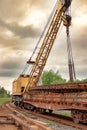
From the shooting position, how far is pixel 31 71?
38.5 metres

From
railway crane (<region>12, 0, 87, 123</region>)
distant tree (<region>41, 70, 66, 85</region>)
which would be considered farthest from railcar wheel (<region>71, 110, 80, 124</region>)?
distant tree (<region>41, 70, 66, 85</region>)

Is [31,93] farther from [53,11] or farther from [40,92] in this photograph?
[53,11]

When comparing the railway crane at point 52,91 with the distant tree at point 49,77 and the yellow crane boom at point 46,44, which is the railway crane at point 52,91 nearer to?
the yellow crane boom at point 46,44

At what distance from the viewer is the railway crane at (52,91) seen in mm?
17719

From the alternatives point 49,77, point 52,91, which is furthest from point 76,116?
point 49,77

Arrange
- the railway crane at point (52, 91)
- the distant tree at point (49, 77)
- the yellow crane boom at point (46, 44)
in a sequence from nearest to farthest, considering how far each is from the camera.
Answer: the railway crane at point (52, 91) < the yellow crane boom at point (46, 44) < the distant tree at point (49, 77)

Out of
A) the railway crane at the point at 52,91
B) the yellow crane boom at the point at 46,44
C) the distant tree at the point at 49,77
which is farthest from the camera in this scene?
the distant tree at the point at 49,77

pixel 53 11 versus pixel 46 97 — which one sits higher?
pixel 53 11

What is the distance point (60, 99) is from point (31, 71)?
1766 centimetres

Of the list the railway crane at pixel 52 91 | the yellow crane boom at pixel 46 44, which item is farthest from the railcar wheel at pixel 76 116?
the yellow crane boom at pixel 46 44

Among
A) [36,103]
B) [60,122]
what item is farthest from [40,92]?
[60,122]

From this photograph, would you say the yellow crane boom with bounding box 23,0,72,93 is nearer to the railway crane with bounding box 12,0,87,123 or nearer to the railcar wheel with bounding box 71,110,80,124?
the railway crane with bounding box 12,0,87,123

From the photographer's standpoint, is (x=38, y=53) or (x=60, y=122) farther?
(x=38, y=53)

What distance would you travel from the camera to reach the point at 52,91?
918 inches
